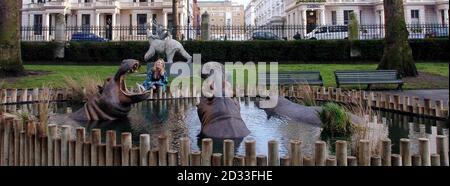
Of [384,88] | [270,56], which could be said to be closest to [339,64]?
[270,56]

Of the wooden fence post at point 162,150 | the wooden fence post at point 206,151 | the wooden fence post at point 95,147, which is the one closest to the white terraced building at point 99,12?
the wooden fence post at point 95,147

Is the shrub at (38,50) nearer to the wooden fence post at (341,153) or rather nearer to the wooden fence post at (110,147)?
the wooden fence post at (110,147)

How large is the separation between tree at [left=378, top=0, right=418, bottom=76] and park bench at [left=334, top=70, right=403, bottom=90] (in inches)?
137

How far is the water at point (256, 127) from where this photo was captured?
7387 millimetres

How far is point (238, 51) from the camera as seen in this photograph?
1107 inches

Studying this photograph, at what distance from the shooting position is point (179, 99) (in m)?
14.3

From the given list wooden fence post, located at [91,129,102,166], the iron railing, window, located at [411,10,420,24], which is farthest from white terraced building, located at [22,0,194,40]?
wooden fence post, located at [91,129,102,166]

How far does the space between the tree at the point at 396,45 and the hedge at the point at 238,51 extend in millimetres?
7626

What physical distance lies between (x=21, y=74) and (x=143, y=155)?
16665mm

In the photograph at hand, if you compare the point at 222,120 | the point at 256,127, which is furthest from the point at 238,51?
the point at 222,120

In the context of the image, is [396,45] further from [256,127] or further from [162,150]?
[162,150]
